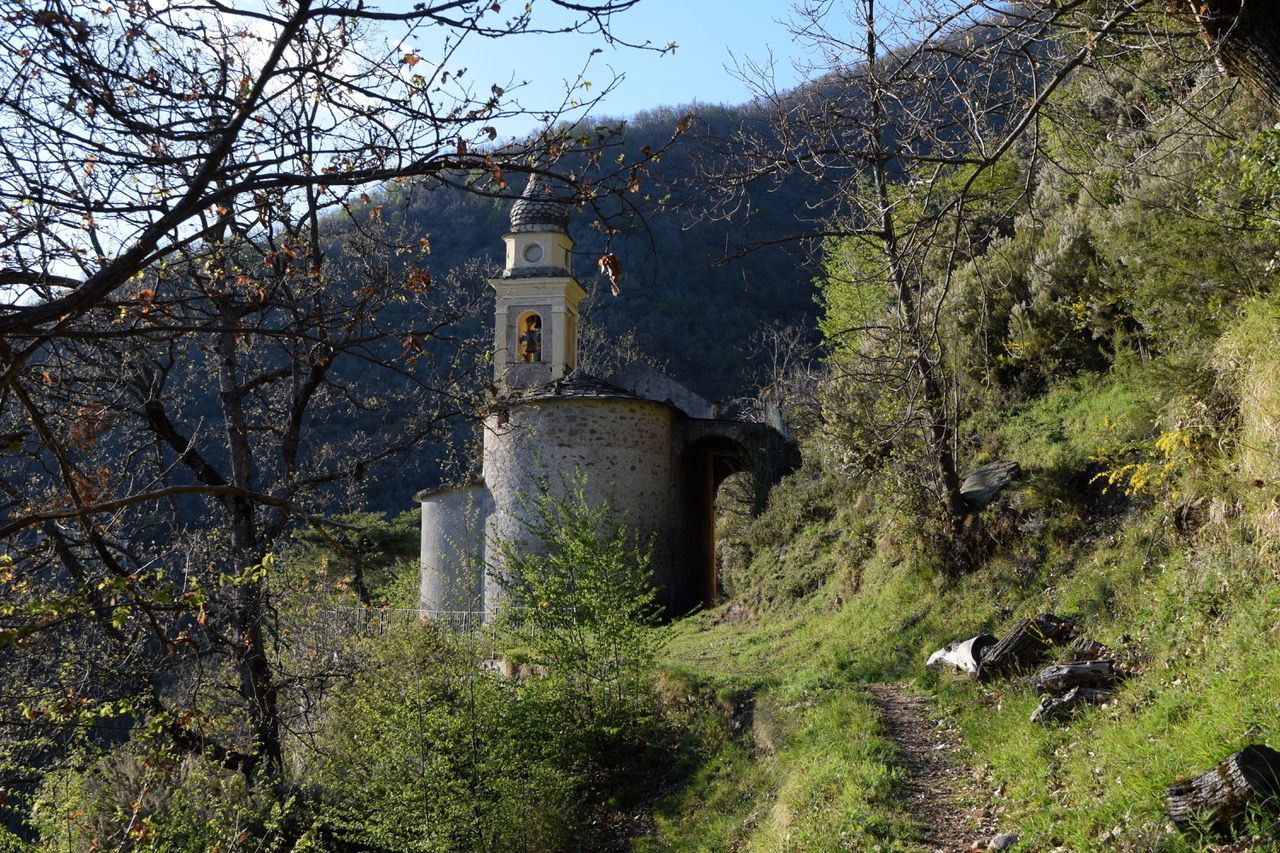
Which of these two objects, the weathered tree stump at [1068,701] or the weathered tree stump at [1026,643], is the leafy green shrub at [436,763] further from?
the weathered tree stump at [1068,701]

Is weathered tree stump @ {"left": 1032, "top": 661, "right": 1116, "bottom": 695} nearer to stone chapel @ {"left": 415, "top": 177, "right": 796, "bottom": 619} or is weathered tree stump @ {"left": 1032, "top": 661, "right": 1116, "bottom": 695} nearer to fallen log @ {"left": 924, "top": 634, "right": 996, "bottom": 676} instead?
fallen log @ {"left": 924, "top": 634, "right": 996, "bottom": 676}

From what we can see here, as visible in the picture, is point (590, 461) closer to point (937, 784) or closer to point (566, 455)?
point (566, 455)

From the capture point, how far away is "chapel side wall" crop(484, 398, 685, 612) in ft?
60.4

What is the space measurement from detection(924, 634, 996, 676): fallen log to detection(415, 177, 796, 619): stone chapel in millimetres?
8563

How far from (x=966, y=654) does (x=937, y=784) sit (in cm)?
183

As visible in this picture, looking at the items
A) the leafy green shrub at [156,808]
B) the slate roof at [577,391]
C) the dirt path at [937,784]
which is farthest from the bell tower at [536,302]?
the dirt path at [937,784]

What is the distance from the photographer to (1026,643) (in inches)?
293

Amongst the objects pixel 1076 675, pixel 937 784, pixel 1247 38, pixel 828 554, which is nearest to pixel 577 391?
pixel 828 554

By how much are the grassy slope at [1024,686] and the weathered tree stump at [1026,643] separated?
0.22m

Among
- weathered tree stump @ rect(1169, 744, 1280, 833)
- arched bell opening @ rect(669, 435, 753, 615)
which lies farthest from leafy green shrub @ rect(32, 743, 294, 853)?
arched bell opening @ rect(669, 435, 753, 615)

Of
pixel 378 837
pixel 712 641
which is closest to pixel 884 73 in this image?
pixel 378 837

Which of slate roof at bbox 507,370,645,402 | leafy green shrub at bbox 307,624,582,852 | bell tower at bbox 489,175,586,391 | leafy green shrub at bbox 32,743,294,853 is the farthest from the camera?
bell tower at bbox 489,175,586,391

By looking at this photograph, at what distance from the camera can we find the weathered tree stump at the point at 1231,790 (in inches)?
158

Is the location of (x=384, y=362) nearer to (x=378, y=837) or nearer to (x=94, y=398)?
(x=94, y=398)
